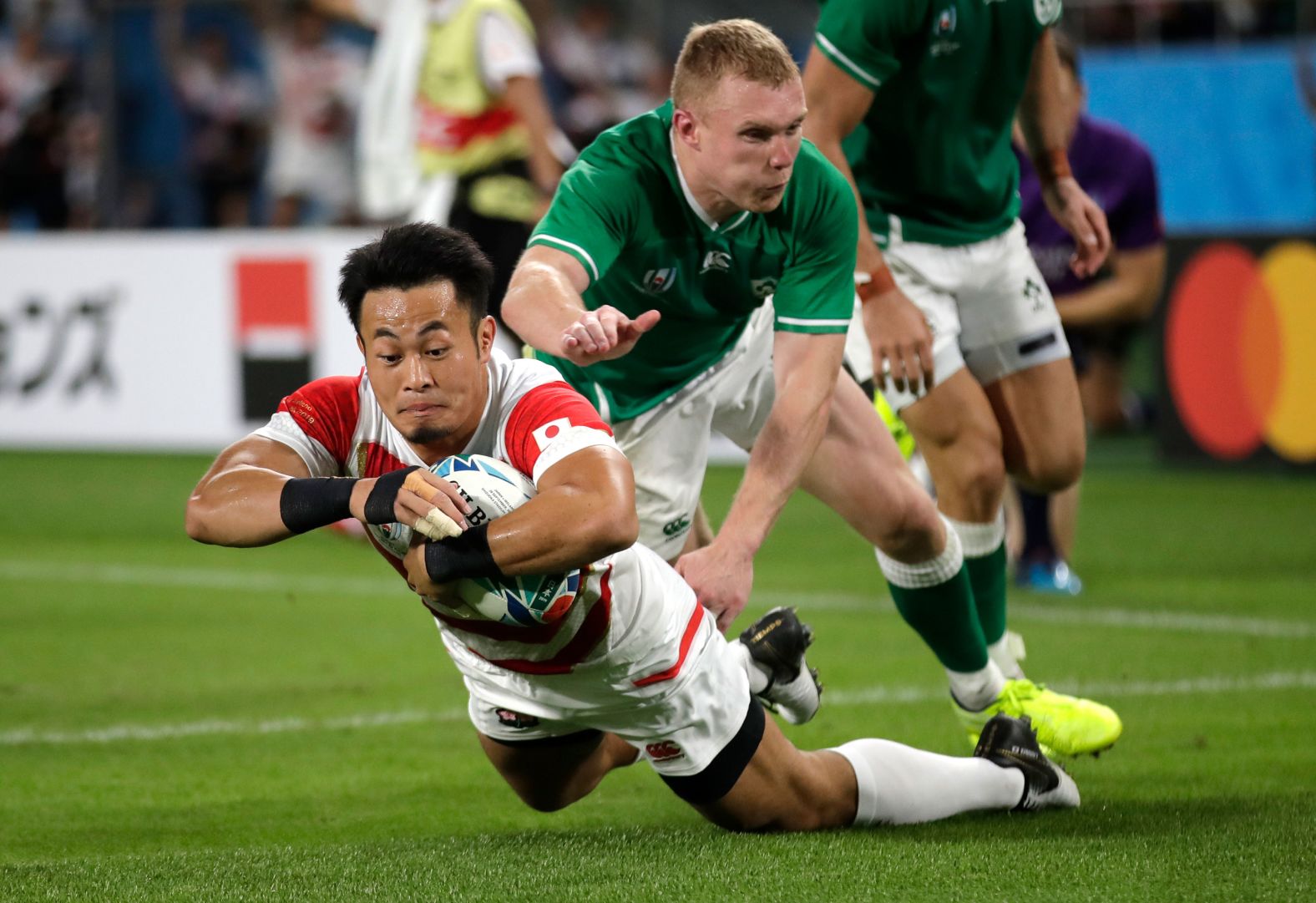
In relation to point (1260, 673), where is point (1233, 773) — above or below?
above

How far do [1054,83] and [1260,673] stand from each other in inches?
76.6

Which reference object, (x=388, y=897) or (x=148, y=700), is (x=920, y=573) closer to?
(x=388, y=897)

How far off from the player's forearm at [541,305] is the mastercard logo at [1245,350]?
7.54 m

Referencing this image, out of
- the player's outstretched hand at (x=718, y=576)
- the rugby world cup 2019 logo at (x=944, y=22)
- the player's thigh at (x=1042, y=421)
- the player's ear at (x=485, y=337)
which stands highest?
the rugby world cup 2019 logo at (x=944, y=22)

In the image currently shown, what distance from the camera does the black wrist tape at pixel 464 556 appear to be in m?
3.44

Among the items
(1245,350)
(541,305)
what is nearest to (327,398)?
(541,305)

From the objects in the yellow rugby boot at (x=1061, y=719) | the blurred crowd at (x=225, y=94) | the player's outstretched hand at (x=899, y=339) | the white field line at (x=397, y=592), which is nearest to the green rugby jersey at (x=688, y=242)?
the player's outstretched hand at (x=899, y=339)

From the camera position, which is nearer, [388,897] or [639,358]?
[388,897]

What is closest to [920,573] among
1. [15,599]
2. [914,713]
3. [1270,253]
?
[914,713]

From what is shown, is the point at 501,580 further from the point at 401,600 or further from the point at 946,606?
the point at 401,600

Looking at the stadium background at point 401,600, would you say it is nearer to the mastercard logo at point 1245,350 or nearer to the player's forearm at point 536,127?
the mastercard logo at point 1245,350

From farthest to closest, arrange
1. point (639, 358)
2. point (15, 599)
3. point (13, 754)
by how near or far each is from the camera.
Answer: point (15, 599)
point (13, 754)
point (639, 358)

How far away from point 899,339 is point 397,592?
388 cm

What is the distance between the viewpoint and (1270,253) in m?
11.0
